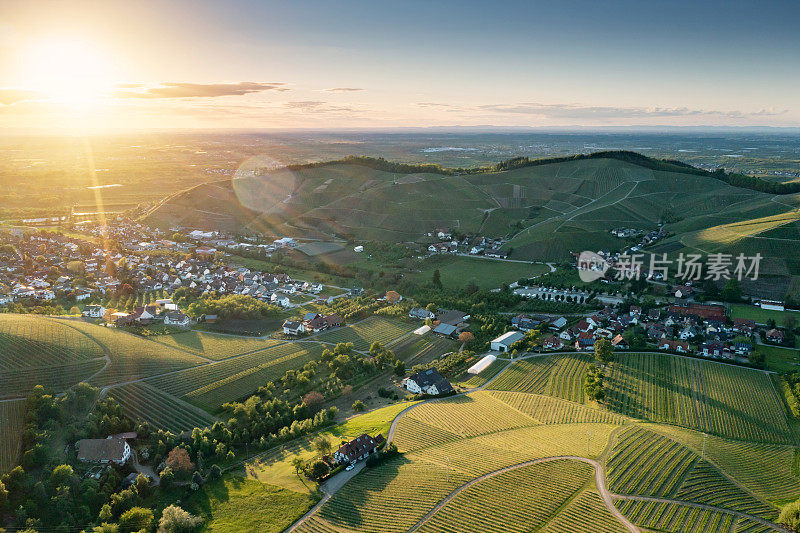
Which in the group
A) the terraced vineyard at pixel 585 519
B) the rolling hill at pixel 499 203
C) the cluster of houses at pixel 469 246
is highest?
the rolling hill at pixel 499 203

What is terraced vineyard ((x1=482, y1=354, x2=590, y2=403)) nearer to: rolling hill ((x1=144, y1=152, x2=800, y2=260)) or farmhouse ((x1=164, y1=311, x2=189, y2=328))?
farmhouse ((x1=164, y1=311, x2=189, y2=328))

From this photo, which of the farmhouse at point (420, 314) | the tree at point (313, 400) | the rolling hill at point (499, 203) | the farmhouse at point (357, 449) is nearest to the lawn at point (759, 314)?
the rolling hill at point (499, 203)

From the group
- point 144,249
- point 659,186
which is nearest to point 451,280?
point 144,249

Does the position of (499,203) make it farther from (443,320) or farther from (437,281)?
(443,320)

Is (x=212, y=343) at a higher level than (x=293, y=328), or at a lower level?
lower

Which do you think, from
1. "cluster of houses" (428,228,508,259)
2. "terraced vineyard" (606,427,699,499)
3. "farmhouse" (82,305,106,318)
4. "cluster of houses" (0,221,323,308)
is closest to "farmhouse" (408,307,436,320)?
"cluster of houses" (0,221,323,308)

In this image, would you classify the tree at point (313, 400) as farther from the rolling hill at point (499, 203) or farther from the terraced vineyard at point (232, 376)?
the rolling hill at point (499, 203)

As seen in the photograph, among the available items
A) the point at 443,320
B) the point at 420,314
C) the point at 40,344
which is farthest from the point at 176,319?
the point at 443,320
